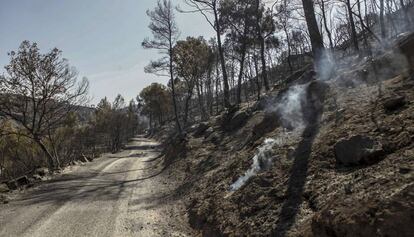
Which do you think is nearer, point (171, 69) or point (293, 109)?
point (293, 109)

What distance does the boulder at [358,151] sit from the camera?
20.0 feet

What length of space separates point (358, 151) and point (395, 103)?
5.52ft

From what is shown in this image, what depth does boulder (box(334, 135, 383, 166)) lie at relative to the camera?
609 cm

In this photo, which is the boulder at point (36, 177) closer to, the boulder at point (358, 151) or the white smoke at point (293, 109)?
the white smoke at point (293, 109)

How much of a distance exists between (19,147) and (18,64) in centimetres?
2045

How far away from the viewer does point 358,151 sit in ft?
20.8

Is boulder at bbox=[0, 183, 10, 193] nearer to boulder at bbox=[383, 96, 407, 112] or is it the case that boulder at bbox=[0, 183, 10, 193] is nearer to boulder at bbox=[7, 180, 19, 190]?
boulder at bbox=[7, 180, 19, 190]

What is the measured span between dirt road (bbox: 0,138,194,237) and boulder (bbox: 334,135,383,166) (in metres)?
4.12

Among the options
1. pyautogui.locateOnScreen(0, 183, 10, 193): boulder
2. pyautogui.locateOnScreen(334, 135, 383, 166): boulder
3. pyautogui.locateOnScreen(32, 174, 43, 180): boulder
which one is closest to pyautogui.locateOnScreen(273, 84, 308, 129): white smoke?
pyautogui.locateOnScreen(334, 135, 383, 166): boulder

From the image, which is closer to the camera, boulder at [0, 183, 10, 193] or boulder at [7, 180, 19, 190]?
boulder at [0, 183, 10, 193]

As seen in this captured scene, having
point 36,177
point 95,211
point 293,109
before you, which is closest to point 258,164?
point 293,109

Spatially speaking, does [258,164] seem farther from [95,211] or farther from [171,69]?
[171,69]

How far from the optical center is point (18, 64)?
23516 millimetres

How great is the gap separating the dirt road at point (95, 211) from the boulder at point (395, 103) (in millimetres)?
5157
